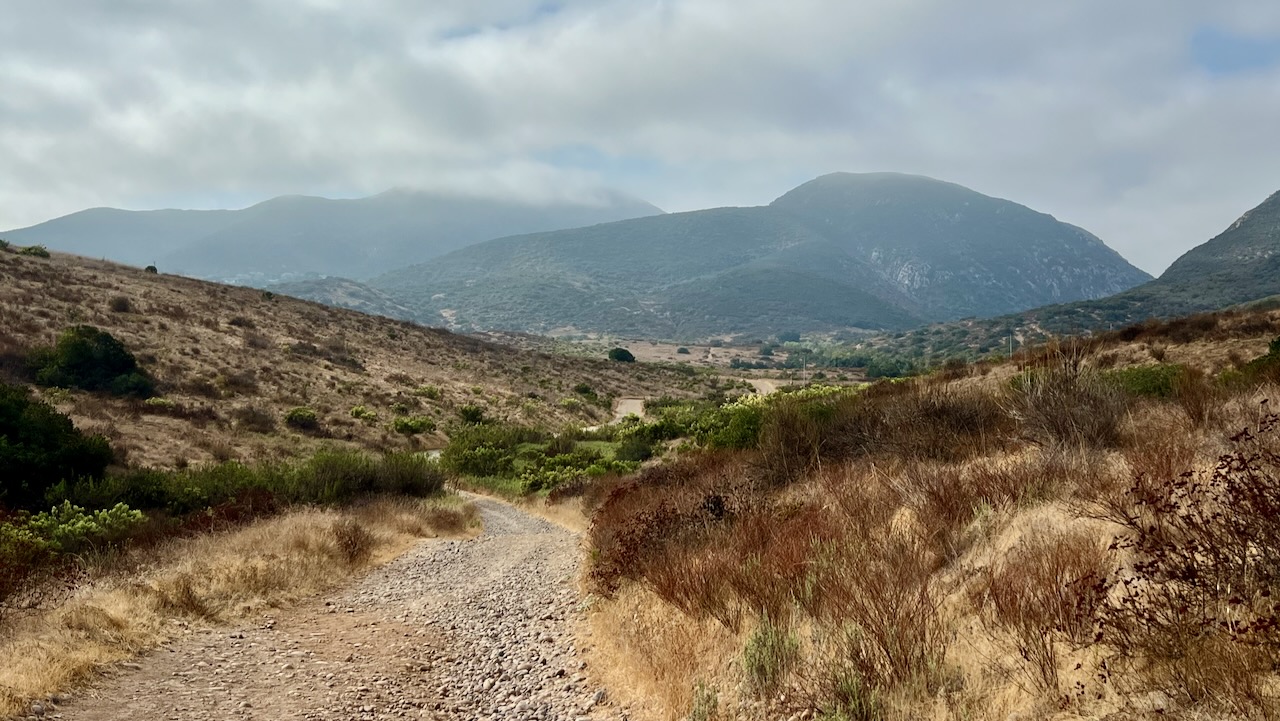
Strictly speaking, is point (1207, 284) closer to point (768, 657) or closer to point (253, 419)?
point (253, 419)

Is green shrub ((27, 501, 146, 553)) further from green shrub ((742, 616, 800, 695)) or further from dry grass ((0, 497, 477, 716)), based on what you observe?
A: green shrub ((742, 616, 800, 695))

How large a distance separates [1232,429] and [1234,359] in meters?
17.2

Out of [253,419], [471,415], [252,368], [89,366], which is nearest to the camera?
[89,366]

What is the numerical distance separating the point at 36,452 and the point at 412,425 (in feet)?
77.7

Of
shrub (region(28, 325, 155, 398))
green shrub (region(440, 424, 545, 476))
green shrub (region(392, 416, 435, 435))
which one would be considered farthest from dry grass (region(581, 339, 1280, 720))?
green shrub (region(392, 416, 435, 435))

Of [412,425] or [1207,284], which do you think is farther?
[1207,284]

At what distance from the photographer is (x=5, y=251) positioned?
163ft

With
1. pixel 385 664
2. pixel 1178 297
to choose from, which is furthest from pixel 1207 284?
pixel 385 664

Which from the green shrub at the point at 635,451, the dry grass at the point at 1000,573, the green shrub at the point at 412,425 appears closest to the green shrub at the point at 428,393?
the green shrub at the point at 412,425

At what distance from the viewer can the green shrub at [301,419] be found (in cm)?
3353

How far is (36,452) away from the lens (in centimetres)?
1509

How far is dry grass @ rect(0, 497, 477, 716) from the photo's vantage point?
21.9 ft

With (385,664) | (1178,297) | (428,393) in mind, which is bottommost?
(428,393)

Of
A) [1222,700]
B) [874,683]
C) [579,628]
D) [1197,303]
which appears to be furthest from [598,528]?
[1197,303]
